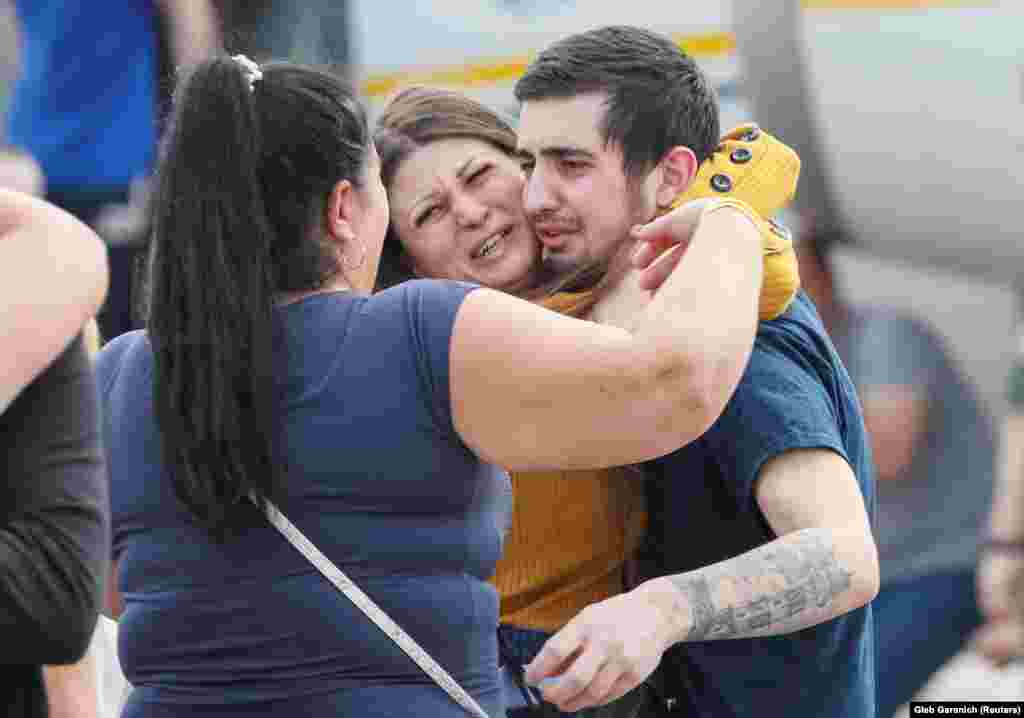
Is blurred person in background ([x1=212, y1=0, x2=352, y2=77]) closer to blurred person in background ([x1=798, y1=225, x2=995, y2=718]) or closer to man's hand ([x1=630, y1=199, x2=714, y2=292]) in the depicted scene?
blurred person in background ([x1=798, y1=225, x2=995, y2=718])

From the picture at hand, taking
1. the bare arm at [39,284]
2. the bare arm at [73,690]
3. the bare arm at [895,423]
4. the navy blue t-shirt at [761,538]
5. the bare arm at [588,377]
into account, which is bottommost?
the bare arm at [895,423]

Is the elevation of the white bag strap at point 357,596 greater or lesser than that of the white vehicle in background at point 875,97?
greater

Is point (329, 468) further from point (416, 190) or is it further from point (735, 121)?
point (735, 121)

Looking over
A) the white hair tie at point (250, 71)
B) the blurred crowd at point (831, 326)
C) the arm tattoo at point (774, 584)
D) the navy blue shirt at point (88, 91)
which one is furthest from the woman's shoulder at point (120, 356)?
the navy blue shirt at point (88, 91)

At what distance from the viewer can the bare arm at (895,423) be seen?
6.02 meters

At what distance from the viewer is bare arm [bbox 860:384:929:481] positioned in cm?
602

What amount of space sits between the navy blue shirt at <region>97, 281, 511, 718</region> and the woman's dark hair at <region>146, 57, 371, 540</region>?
0.12ft

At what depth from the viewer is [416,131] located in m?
2.94

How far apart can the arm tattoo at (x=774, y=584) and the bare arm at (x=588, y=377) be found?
27 centimetres

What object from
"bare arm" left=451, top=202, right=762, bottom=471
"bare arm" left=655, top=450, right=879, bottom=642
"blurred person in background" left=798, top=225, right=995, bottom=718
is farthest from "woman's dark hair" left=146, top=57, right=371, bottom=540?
"blurred person in background" left=798, top=225, right=995, bottom=718

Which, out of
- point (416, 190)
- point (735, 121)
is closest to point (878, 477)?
point (735, 121)

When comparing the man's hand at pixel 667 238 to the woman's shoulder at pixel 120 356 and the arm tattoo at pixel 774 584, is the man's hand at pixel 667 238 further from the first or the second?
the woman's shoulder at pixel 120 356

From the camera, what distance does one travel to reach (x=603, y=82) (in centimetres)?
267

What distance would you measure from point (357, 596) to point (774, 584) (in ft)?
1.74
